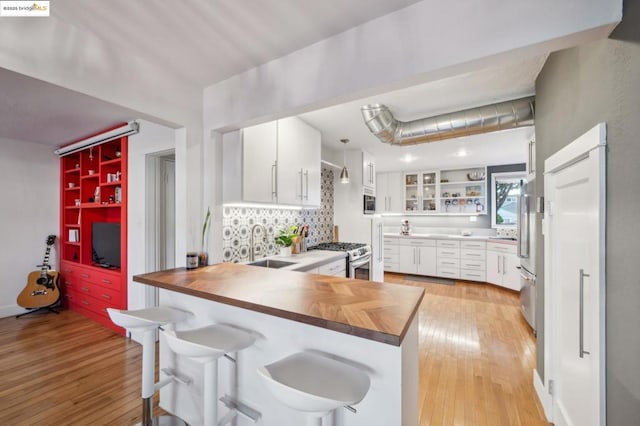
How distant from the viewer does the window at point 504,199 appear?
559 cm

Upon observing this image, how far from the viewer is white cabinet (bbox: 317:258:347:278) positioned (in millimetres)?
3012

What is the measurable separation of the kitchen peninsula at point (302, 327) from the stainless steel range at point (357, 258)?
173 centimetres

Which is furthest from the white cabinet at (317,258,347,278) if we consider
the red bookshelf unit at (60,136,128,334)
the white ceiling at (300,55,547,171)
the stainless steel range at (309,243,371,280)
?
the red bookshelf unit at (60,136,128,334)

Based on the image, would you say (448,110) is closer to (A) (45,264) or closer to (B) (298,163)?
(B) (298,163)

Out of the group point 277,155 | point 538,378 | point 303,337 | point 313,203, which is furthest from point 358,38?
point 538,378

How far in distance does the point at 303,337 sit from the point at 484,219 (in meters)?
5.91

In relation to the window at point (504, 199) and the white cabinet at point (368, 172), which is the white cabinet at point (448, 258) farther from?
the white cabinet at point (368, 172)

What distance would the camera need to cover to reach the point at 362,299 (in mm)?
1366

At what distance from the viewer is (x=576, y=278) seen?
4.87 feet

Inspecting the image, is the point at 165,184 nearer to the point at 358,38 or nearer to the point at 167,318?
the point at 167,318

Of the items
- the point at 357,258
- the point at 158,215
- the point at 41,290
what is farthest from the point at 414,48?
the point at 41,290

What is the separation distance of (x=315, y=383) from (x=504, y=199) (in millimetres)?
6204

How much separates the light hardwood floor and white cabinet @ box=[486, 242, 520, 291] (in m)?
1.11

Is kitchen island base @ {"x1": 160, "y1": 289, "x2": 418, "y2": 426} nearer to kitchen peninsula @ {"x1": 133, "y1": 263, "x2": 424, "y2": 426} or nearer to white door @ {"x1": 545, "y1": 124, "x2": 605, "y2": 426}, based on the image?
kitchen peninsula @ {"x1": 133, "y1": 263, "x2": 424, "y2": 426}
